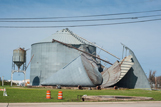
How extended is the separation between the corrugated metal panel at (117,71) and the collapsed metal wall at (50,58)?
52.4 feet

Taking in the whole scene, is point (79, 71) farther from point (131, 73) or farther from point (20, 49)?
point (20, 49)

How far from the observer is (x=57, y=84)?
66688 mm

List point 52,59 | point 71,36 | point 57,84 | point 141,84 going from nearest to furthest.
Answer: point 57,84 < point 141,84 < point 52,59 < point 71,36

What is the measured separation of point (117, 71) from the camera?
69250mm

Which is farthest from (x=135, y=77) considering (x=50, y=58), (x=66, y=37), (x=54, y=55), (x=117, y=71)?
(x=66, y=37)

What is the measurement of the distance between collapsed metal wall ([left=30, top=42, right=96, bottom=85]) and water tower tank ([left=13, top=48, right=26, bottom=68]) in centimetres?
466

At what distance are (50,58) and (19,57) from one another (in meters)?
10.1

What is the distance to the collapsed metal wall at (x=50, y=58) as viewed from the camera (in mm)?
82375

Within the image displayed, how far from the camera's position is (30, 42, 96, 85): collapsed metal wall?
82375mm

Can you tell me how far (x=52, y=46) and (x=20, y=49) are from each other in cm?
1078

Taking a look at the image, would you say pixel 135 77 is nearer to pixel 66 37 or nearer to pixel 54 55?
pixel 54 55

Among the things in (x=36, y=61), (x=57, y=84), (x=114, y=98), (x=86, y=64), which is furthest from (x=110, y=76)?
(x=114, y=98)

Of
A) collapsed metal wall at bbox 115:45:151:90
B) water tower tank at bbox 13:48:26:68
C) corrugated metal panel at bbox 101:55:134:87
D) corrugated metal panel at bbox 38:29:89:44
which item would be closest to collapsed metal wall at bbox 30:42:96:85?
corrugated metal panel at bbox 38:29:89:44

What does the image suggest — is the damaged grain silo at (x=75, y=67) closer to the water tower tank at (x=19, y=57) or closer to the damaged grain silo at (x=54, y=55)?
the damaged grain silo at (x=54, y=55)
